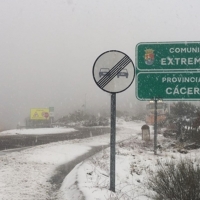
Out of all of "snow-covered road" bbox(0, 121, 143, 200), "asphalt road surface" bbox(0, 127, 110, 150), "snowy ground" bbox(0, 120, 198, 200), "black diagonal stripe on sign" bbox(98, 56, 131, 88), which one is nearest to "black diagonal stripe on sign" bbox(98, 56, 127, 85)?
"black diagonal stripe on sign" bbox(98, 56, 131, 88)

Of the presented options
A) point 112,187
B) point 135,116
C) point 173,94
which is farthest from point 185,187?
point 135,116

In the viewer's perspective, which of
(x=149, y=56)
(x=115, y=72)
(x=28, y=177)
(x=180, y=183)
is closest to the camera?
(x=180, y=183)

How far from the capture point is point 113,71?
17.2ft

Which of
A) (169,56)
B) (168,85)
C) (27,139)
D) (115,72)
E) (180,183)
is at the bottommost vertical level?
(27,139)

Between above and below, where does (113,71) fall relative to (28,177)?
above

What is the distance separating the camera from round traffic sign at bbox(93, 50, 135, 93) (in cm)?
527

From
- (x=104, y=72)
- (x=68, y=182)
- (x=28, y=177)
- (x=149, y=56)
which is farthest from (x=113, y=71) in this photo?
(x=28, y=177)

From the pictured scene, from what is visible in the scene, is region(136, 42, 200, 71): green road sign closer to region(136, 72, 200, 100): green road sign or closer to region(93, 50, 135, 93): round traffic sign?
region(136, 72, 200, 100): green road sign

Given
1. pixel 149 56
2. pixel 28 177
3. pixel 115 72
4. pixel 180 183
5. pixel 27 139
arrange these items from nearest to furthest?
pixel 180 183, pixel 115 72, pixel 149 56, pixel 28 177, pixel 27 139

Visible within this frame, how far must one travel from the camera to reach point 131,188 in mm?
6934

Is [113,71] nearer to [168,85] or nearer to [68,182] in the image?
[168,85]

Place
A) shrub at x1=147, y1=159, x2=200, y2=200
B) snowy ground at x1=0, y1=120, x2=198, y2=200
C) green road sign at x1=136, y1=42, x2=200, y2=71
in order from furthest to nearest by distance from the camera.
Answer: green road sign at x1=136, y1=42, x2=200, y2=71 → snowy ground at x1=0, y1=120, x2=198, y2=200 → shrub at x1=147, y1=159, x2=200, y2=200

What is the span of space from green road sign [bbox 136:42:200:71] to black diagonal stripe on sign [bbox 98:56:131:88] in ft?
3.77

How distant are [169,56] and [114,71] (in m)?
1.59
